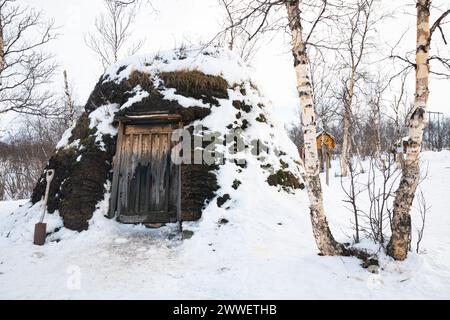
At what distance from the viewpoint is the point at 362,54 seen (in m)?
16.2

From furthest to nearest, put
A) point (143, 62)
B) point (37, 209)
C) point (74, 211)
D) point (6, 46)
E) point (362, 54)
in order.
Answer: point (362, 54), point (6, 46), point (143, 62), point (37, 209), point (74, 211)

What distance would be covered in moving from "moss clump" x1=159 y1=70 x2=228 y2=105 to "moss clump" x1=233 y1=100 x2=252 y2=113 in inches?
12.8

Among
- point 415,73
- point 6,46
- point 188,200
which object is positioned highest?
point 6,46

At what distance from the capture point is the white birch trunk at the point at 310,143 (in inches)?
179

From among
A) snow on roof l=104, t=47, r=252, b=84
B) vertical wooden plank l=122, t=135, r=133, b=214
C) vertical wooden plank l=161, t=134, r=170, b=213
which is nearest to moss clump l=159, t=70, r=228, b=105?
Result: snow on roof l=104, t=47, r=252, b=84

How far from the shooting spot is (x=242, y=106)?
8.18m

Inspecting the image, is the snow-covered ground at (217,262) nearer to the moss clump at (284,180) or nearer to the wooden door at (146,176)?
the moss clump at (284,180)

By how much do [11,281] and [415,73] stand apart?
6.64 meters

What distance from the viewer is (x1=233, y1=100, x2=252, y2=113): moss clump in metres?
8.05

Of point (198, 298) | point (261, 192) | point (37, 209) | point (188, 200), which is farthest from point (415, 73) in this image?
point (37, 209)

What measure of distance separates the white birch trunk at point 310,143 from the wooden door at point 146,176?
3.26 m

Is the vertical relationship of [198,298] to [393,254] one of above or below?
below
